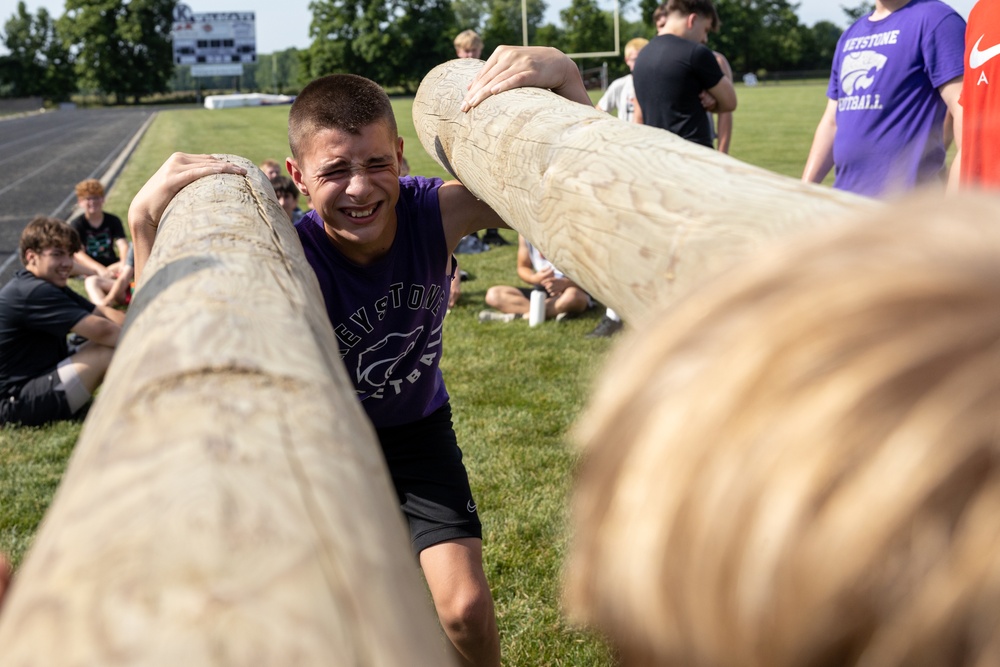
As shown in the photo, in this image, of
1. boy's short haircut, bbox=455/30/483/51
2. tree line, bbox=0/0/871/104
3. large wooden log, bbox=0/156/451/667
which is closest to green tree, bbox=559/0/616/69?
tree line, bbox=0/0/871/104

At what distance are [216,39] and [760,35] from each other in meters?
53.7

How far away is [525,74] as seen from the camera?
249 cm

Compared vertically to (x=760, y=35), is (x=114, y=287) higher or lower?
→ lower

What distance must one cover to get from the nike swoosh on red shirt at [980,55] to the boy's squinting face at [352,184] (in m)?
2.29

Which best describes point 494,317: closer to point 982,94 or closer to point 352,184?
point 982,94

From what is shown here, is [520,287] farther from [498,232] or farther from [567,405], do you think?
[567,405]

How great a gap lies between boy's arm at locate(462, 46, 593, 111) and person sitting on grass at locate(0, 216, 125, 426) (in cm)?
439

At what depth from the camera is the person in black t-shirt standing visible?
21.1 ft

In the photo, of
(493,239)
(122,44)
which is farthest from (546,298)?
(122,44)

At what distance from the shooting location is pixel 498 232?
11.7 meters

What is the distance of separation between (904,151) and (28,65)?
11381cm

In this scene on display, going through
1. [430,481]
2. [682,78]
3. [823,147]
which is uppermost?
[682,78]

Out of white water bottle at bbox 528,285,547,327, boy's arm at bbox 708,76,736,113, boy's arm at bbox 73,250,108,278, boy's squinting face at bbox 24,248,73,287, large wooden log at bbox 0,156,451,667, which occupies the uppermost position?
boy's arm at bbox 708,76,736,113

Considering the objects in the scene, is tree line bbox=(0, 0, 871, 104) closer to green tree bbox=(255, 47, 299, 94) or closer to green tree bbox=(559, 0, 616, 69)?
green tree bbox=(559, 0, 616, 69)
